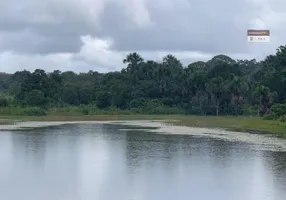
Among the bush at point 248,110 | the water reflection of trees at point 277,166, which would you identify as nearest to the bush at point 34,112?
the bush at point 248,110

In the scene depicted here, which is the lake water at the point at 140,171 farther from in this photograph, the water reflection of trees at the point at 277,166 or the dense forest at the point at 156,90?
the dense forest at the point at 156,90

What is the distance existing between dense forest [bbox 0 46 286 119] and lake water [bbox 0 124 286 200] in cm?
4374

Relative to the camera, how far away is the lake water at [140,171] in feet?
50.0

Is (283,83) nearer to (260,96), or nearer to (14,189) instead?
(260,96)

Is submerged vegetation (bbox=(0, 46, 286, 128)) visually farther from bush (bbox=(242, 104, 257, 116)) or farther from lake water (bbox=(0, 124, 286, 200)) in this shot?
lake water (bbox=(0, 124, 286, 200))

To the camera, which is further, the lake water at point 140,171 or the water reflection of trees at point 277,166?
the water reflection of trees at point 277,166

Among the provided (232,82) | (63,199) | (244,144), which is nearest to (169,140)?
(244,144)

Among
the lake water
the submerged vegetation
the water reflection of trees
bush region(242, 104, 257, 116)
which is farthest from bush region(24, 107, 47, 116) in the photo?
the water reflection of trees

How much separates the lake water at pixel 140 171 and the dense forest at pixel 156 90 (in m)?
43.7

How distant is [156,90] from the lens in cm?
8994

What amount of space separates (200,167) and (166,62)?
73.3m

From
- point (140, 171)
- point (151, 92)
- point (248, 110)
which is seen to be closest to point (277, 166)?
point (140, 171)

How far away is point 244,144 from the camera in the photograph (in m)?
31.1

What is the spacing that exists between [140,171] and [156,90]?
70.7m
